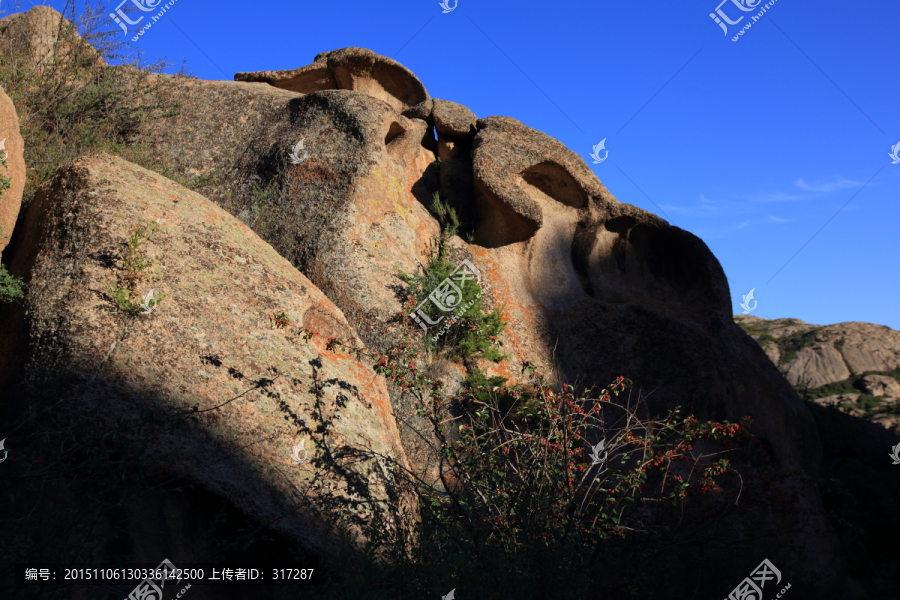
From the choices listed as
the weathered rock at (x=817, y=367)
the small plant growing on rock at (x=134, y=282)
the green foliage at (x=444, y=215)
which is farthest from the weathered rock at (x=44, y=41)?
the weathered rock at (x=817, y=367)

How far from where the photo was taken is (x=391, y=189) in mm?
9258

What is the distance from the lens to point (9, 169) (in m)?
6.09

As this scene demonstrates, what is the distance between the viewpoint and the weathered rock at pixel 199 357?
4738 mm

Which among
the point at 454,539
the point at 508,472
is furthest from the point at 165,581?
→ the point at 508,472

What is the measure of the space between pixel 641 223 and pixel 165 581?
9.19 m

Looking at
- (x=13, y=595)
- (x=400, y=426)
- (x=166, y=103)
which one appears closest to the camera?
(x=13, y=595)

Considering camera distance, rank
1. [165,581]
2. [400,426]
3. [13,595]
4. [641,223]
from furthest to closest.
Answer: [641,223]
[400,426]
[165,581]
[13,595]

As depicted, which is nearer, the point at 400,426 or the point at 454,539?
the point at 454,539

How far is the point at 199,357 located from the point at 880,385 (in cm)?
2437

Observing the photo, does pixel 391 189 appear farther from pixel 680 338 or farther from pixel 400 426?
pixel 680 338

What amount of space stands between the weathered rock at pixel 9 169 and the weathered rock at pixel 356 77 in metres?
6.47

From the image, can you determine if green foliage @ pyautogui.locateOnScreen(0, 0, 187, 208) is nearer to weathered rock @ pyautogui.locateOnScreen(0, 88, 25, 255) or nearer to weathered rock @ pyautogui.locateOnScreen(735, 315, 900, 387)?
weathered rock @ pyautogui.locateOnScreen(0, 88, 25, 255)

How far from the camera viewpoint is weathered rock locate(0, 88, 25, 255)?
19.9 feet

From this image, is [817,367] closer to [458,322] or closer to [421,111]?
[421,111]
